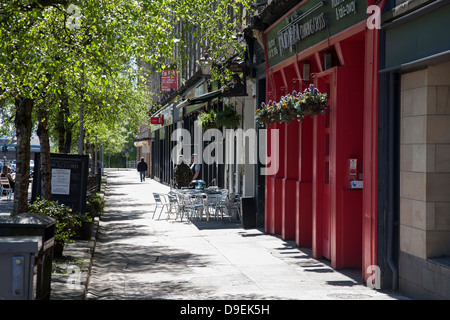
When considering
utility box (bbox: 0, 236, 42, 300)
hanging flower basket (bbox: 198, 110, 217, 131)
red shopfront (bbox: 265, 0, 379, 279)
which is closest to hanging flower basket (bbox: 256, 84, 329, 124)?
red shopfront (bbox: 265, 0, 379, 279)

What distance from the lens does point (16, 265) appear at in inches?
222

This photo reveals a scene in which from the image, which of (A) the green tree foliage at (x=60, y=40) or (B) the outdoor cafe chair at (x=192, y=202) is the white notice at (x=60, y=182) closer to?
(A) the green tree foliage at (x=60, y=40)

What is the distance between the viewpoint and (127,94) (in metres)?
24.3

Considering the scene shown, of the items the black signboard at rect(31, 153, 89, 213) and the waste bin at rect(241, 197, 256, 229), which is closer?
the black signboard at rect(31, 153, 89, 213)

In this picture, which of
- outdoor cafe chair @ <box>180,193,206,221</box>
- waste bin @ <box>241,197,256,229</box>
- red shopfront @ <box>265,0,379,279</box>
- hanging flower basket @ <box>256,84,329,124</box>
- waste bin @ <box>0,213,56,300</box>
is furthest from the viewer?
outdoor cafe chair @ <box>180,193,206,221</box>

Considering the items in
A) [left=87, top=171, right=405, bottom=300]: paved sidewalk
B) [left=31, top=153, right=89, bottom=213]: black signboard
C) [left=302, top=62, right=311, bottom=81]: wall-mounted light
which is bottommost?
[left=87, top=171, right=405, bottom=300]: paved sidewalk

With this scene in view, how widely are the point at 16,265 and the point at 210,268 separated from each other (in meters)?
5.56

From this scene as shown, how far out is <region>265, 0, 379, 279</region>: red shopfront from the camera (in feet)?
30.6

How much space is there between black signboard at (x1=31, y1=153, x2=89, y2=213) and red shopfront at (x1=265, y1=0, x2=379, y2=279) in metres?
5.22

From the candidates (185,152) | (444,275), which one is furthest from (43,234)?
(185,152)

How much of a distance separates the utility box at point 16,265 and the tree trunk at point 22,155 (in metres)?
6.19

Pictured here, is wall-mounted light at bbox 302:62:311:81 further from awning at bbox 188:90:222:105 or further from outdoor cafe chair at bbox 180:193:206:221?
outdoor cafe chair at bbox 180:193:206:221

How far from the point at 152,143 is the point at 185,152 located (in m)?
25.2
